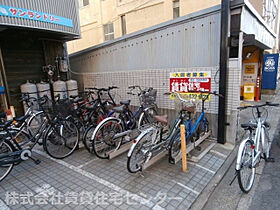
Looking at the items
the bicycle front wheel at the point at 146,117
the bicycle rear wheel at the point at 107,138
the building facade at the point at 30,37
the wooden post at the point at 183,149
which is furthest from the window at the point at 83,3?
the wooden post at the point at 183,149

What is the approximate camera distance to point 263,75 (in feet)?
31.5

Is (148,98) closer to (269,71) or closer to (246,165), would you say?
(246,165)

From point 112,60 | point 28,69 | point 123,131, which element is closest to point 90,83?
point 112,60

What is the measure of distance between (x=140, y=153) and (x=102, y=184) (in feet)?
2.70

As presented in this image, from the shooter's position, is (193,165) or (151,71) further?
(151,71)

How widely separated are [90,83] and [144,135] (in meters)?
4.91

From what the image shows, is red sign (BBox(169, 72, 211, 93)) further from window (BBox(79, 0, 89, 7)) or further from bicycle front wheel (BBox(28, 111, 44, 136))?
window (BBox(79, 0, 89, 7))

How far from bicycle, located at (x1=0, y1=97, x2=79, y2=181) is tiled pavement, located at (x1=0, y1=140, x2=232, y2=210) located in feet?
0.81

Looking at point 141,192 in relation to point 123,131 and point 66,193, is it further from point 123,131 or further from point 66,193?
point 123,131

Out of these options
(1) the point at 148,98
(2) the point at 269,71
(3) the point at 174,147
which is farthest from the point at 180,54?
(2) the point at 269,71

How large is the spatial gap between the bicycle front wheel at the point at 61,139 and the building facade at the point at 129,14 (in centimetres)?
929

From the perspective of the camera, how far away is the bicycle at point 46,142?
3117mm

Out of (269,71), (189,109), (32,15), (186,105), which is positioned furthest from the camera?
(269,71)

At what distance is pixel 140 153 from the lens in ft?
10.5
